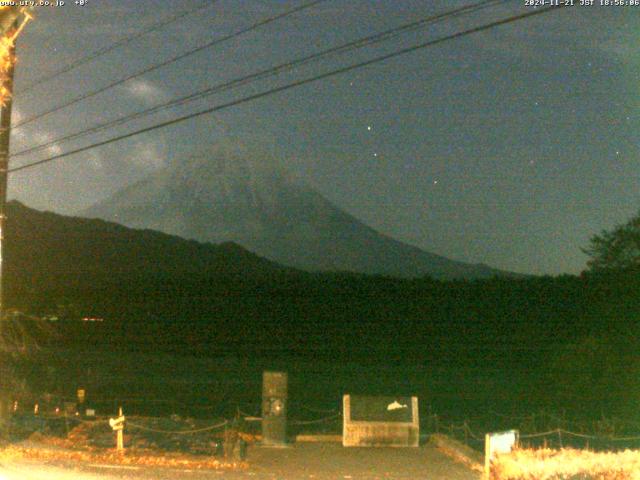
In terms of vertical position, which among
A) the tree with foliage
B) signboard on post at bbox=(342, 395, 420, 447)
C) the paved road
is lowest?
the paved road

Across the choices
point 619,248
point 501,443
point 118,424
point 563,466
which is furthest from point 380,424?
point 619,248

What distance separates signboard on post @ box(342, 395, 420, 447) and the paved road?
1.82 feet

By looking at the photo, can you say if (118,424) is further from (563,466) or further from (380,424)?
(563,466)

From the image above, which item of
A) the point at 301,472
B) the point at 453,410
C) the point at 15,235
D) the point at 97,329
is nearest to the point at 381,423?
the point at 301,472

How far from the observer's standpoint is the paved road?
45.3ft

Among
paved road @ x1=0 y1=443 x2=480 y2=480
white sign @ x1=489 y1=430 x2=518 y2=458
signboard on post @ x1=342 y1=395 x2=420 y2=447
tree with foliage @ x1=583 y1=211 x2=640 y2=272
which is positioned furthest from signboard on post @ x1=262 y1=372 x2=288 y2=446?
tree with foliage @ x1=583 y1=211 x2=640 y2=272

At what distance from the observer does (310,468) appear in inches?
682

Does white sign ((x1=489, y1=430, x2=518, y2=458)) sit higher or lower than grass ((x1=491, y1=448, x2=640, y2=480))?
higher

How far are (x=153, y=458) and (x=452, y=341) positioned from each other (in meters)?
50.1

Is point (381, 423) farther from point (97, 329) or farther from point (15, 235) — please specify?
point (15, 235)

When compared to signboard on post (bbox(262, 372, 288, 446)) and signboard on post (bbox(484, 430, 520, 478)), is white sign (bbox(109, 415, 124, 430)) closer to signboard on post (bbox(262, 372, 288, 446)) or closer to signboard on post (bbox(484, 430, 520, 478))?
signboard on post (bbox(262, 372, 288, 446))

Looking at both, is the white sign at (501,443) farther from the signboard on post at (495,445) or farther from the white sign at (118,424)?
the white sign at (118,424)

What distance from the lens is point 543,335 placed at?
5738 centimetres

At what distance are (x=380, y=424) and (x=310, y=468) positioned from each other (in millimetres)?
5376
